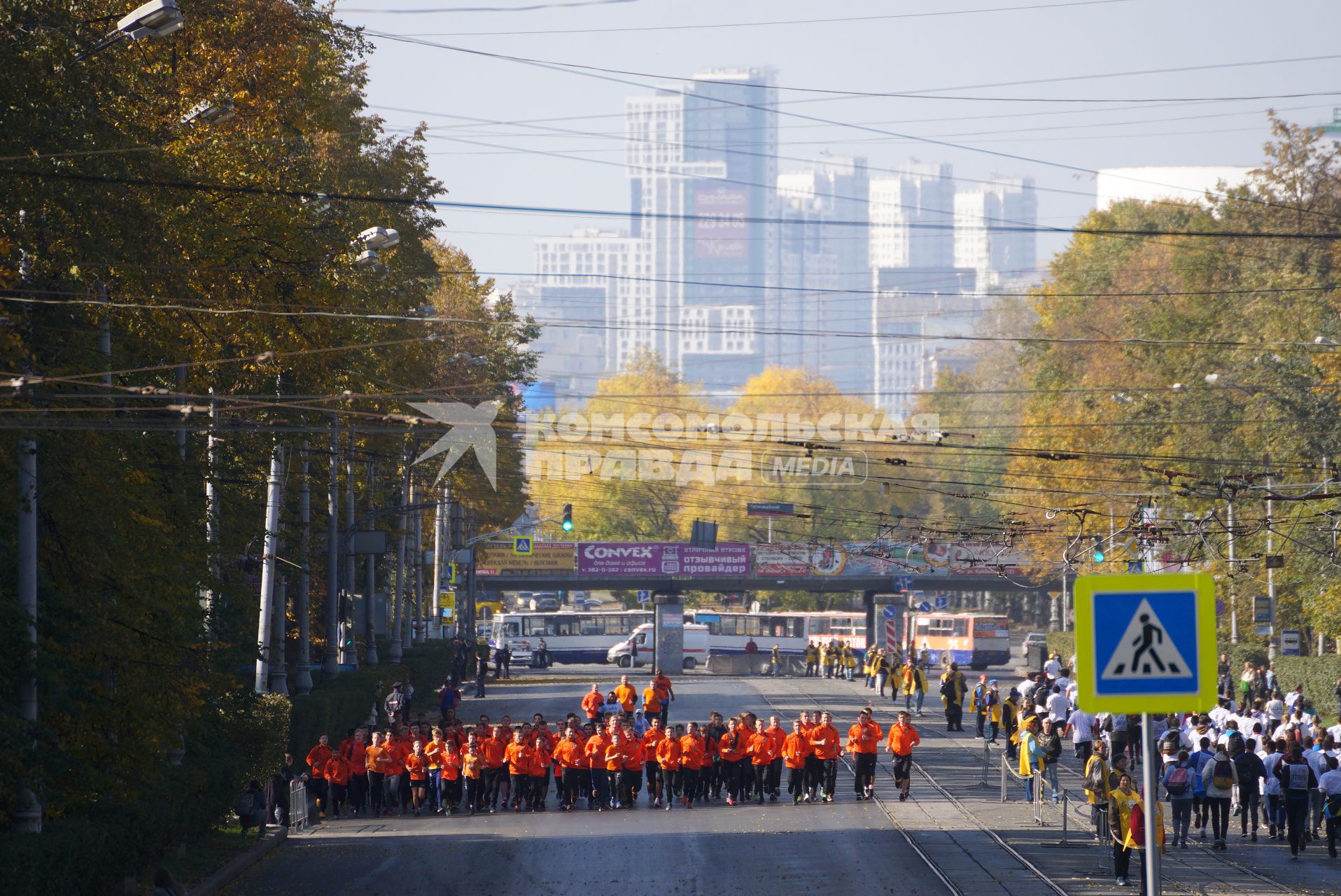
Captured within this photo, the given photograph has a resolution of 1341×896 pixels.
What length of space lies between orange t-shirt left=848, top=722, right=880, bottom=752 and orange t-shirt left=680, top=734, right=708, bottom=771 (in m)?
2.33

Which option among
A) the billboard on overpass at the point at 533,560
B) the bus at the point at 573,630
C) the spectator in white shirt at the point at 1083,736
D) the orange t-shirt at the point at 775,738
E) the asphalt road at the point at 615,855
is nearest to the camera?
the asphalt road at the point at 615,855

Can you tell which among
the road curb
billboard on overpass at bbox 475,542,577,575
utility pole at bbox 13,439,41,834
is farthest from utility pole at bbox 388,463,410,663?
utility pole at bbox 13,439,41,834

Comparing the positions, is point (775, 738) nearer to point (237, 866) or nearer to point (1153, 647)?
point (237, 866)

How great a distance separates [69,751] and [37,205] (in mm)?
5072

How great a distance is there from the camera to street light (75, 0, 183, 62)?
14.9 metres

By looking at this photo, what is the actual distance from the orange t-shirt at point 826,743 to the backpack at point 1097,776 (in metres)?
5.98

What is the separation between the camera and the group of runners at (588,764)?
2620cm

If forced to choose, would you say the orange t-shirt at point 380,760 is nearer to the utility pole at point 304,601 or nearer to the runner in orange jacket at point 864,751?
the utility pole at point 304,601

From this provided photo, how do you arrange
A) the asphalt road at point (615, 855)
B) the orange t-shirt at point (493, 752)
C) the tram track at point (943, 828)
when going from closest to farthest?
the tram track at point (943, 828), the asphalt road at point (615, 855), the orange t-shirt at point (493, 752)

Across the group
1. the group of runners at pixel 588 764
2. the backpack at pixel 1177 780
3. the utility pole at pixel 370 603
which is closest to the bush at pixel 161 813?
the group of runners at pixel 588 764

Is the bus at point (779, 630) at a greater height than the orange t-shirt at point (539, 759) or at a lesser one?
lesser

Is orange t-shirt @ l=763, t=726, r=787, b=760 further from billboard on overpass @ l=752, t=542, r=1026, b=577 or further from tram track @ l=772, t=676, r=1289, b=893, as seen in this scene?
billboard on overpass @ l=752, t=542, r=1026, b=577

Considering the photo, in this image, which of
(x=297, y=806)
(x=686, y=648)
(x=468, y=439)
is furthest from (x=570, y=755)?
(x=686, y=648)

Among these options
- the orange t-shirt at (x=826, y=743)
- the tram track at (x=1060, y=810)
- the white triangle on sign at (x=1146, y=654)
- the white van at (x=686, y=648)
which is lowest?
the white van at (x=686, y=648)
